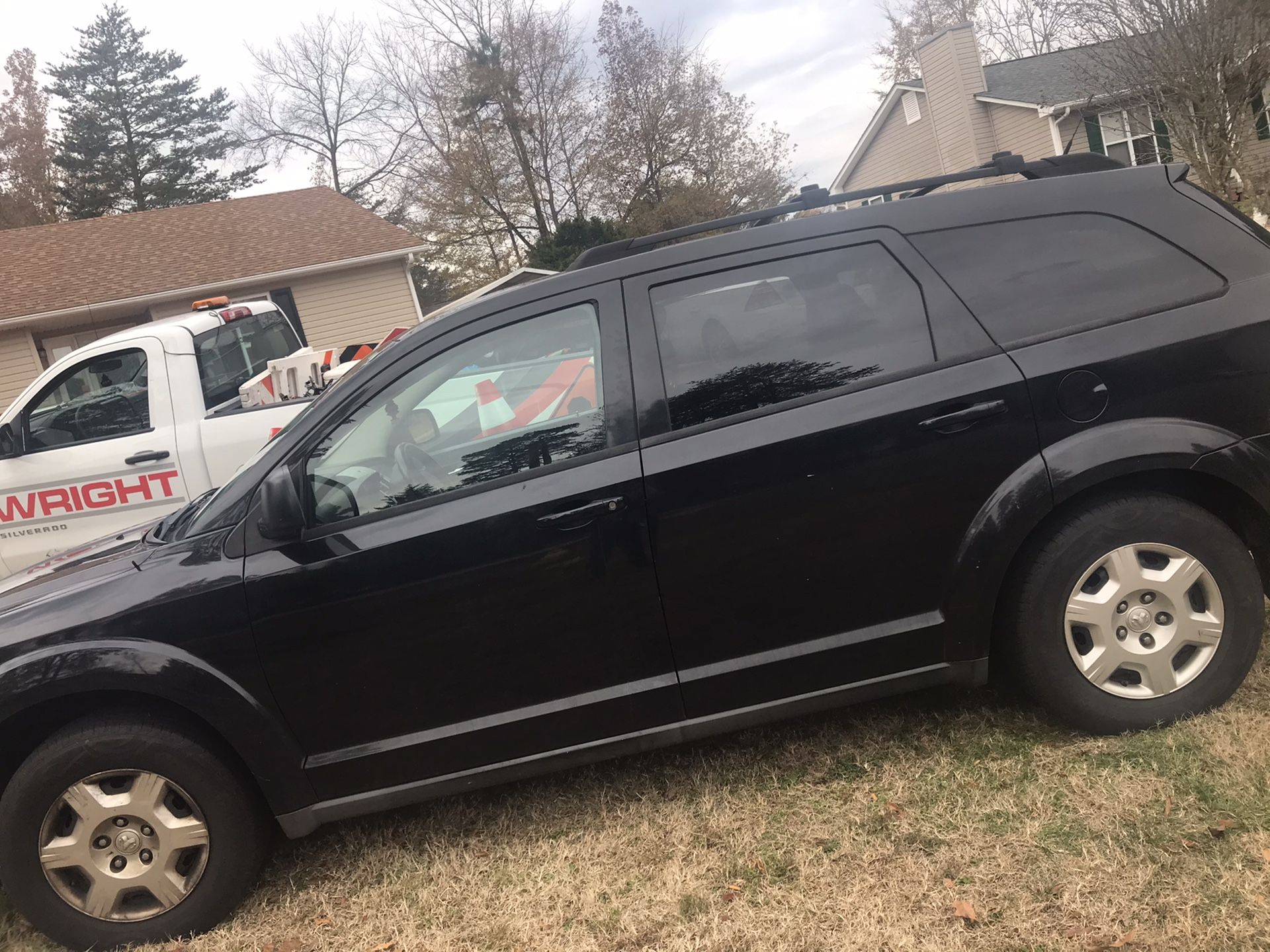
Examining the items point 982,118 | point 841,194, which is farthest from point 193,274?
point 982,118

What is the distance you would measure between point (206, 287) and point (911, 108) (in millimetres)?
23112

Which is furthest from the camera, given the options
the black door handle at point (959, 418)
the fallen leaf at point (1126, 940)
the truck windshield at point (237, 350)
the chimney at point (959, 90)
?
the chimney at point (959, 90)

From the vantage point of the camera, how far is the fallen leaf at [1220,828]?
2684 mm

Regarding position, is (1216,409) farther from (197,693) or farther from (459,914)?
(197,693)

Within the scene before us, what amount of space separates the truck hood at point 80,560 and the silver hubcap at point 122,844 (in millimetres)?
697

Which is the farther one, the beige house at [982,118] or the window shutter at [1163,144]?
the beige house at [982,118]

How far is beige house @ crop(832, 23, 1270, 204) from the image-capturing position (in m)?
23.7

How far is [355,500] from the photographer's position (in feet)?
9.70

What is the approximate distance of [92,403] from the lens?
5.97m

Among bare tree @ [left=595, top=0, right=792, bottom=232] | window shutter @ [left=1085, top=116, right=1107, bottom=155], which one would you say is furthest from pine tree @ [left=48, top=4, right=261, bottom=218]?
window shutter @ [left=1085, top=116, right=1107, bottom=155]

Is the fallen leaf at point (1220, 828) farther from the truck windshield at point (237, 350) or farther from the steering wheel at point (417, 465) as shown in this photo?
the truck windshield at point (237, 350)

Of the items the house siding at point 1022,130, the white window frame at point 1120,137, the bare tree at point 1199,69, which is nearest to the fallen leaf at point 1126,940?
the bare tree at point 1199,69

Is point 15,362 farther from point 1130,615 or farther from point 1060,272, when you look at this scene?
point 1130,615

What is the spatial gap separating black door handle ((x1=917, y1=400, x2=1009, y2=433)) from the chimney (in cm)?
2673
